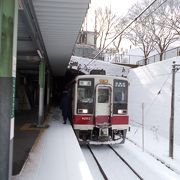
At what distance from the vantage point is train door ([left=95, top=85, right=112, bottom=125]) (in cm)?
1574

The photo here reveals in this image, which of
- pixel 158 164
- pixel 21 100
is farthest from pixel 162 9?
pixel 158 164

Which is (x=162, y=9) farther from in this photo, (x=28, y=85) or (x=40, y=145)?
(x=40, y=145)

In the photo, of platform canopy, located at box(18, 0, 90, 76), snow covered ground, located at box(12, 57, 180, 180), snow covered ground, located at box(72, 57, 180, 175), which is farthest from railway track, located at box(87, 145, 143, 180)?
platform canopy, located at box(18, 0, 90, 76)

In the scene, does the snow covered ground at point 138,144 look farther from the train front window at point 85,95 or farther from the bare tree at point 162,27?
the bare tree at point 162,27

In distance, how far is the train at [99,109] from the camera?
613 inches

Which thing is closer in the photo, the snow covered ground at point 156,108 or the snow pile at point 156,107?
the snow covered ground at point 156,108

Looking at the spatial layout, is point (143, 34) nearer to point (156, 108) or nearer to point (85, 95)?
point (156, 108)

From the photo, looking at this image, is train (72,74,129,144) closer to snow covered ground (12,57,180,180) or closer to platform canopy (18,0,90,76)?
snow covered ground (12,57,180,180)

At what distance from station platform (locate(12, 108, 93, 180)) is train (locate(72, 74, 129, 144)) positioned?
2.87 m

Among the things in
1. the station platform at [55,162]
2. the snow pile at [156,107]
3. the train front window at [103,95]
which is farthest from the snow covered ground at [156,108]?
the station platform at [55,162]

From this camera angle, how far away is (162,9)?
95.9 feet

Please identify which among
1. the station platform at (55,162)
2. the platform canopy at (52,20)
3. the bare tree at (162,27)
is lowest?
the station platform at (55,162)

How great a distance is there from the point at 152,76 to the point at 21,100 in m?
11.2

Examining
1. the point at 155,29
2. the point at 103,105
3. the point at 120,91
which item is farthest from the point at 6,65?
the point at 155,29
